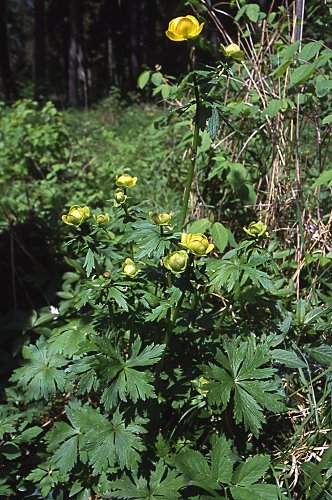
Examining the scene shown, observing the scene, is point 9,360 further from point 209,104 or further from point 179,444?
point 209,104

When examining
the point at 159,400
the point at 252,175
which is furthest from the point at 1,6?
the point at 159,400

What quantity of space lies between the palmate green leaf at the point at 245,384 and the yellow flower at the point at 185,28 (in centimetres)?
87

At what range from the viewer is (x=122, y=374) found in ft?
4.03

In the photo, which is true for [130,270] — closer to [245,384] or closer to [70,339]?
[70,339]

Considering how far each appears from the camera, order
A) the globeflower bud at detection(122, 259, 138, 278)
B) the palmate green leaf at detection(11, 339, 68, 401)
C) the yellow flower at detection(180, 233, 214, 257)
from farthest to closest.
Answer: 1. the palmate green leaf at detection(11, 339, 68, 401)
2. the globeflower bud at detection(122, 259, 138, 278)
3. the yellow flower at detection(180, 233, 214, 257)

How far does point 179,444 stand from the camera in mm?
1446

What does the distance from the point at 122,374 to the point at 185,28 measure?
94 cm

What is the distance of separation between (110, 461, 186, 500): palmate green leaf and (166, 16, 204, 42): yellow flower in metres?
1.21

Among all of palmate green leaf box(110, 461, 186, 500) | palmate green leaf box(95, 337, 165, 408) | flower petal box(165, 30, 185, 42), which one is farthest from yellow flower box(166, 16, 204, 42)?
palmate green leaf box(110, 461, 186, 500)

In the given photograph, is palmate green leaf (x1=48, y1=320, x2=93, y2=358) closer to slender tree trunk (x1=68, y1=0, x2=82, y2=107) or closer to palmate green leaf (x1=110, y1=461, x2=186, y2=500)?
palmate green leaf (x1=110, y1=461, x2=186, y2=500)

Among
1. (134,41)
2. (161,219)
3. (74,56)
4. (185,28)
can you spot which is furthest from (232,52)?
(134,41)

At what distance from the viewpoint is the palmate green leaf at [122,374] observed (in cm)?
119

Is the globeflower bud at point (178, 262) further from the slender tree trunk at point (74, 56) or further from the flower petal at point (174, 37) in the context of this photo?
the slender tree trunk at point (74, 56)

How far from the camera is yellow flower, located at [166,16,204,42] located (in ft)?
3.73
